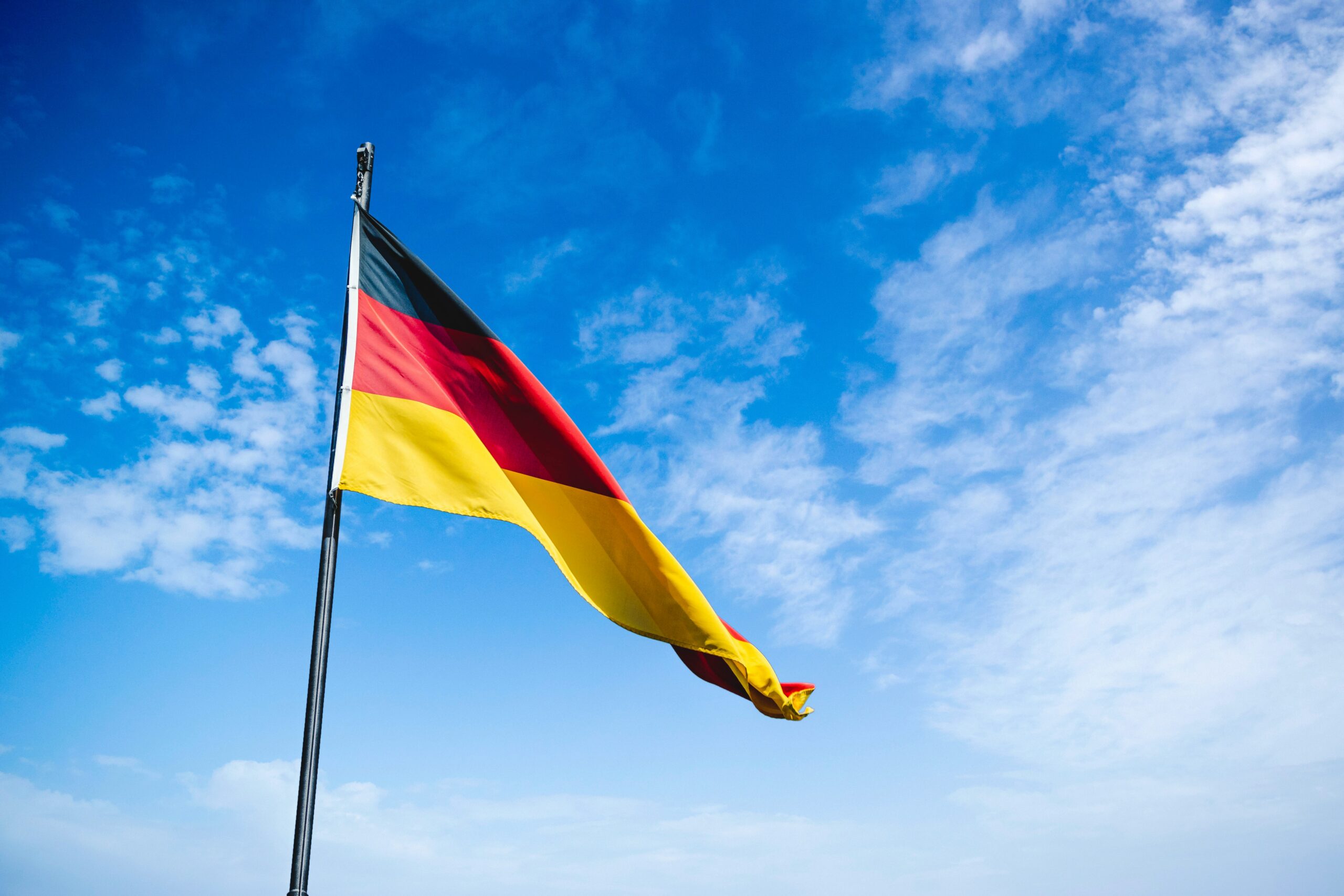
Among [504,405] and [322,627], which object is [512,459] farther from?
[322,627]

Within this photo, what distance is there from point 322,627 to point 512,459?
3.45 m

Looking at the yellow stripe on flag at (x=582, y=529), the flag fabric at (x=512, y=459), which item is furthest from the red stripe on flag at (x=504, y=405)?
the yellow stripe on flag at (x=582, y=529)

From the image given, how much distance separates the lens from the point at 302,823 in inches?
300

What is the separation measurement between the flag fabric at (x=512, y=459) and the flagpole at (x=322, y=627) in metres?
0.16

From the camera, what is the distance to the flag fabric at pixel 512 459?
10141mm

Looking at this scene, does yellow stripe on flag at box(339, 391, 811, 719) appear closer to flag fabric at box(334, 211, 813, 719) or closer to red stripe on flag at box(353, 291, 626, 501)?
flag fabric at box(334, 211, 813, 719)

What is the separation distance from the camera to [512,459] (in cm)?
1116

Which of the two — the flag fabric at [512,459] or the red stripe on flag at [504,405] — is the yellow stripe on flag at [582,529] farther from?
the red stripe on flag at [504,405]

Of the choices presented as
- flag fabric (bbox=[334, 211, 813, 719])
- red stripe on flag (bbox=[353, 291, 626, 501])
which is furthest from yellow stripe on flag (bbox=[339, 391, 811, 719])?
red stripe on flag (bbox=[353, 291, 626, 501])

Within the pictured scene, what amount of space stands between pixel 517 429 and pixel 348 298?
2559 millimetres

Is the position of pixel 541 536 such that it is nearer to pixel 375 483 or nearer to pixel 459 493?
pixel 459 493

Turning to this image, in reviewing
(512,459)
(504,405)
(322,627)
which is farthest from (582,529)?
(322,627)

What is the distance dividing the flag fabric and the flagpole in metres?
0.16

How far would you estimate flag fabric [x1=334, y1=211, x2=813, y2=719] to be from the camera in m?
10.1
